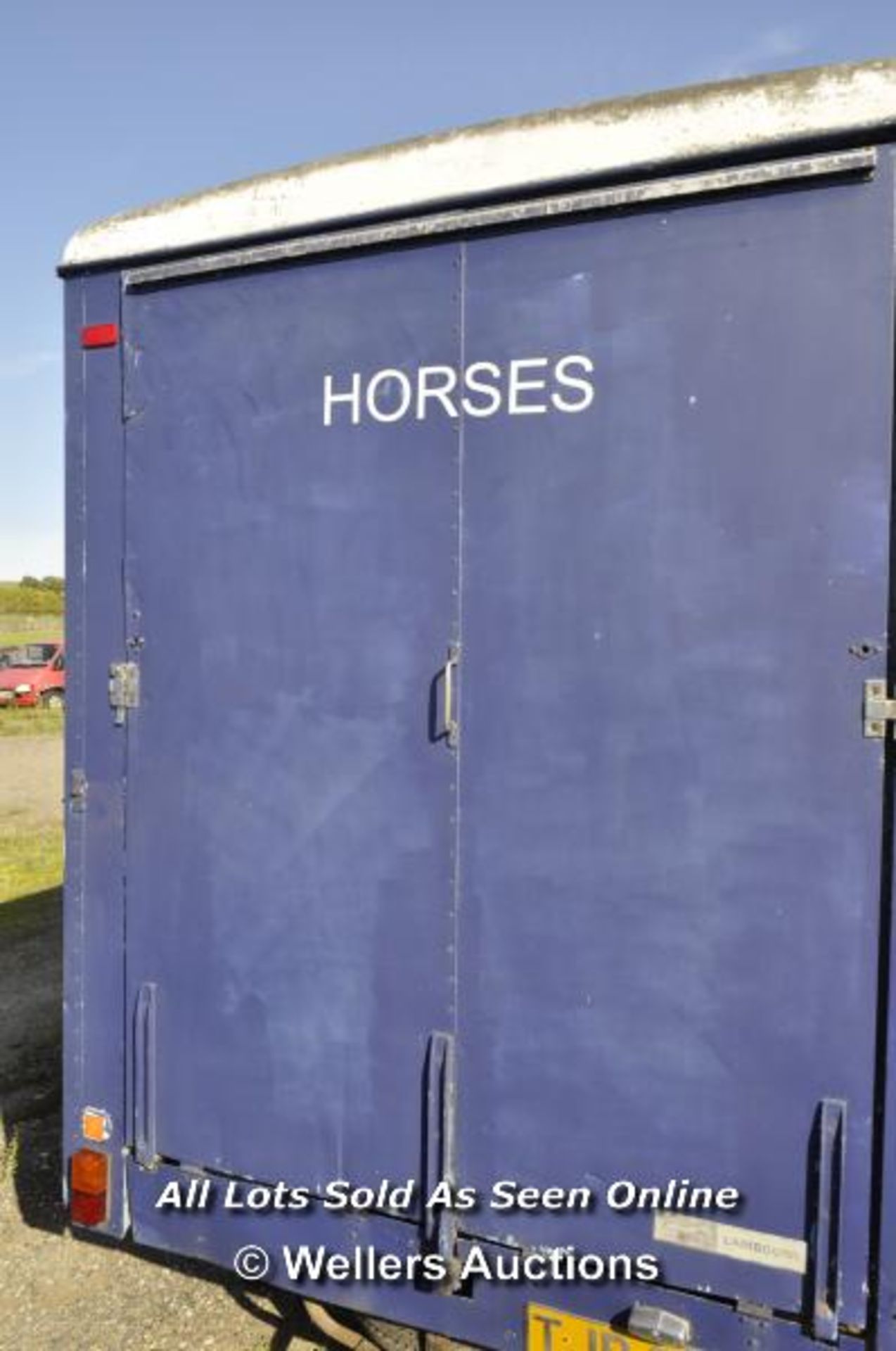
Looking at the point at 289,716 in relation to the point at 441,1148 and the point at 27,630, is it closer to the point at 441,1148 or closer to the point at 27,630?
the point at 441,1148

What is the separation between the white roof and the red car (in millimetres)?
20644

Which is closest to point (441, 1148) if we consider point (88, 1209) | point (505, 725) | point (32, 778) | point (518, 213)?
point (505, 725)

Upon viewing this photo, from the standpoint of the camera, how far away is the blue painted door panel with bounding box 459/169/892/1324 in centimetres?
214

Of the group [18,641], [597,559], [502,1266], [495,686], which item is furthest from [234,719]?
[18,641]

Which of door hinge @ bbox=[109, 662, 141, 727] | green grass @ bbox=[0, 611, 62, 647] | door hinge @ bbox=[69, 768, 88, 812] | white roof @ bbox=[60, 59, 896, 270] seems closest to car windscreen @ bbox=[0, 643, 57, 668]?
green grass @ bbox=[0, 611, 62, 647]

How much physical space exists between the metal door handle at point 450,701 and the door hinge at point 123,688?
97 centimetres

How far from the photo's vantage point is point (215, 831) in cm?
279

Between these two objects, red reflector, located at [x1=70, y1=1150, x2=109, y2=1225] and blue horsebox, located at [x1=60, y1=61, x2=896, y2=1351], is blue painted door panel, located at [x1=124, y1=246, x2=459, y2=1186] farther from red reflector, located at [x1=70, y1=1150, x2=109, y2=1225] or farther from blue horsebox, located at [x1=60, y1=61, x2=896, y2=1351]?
red reflector, located at [x1=70, y1=1150, x2=109, y2=1225]

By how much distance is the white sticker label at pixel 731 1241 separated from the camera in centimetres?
217

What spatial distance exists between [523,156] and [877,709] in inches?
59.4

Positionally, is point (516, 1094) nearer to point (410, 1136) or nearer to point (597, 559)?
point (410, 1136)

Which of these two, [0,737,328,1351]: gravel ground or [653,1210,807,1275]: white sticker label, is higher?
[653,1210,807,1275]: white sticker label

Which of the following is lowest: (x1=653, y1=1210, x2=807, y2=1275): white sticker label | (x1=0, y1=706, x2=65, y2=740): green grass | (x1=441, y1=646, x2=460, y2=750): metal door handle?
(x1=0, y1=706, x2=65, y2=740): green grass

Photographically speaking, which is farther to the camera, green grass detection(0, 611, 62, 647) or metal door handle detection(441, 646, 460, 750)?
green grass detection(0, 611, 62, 647)
